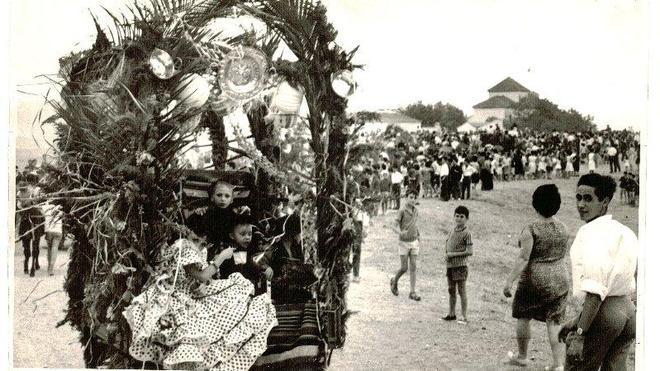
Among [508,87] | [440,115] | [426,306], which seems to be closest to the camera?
[426,306]

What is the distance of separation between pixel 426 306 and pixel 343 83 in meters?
5.17

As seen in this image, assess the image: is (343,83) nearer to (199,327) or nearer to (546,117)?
(199,327)

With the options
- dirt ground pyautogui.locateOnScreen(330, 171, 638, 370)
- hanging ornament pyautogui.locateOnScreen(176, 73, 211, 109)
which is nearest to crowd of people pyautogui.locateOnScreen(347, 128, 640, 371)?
dirt ground pyautogui.locateOnScreen(330, 171, 638, 370)

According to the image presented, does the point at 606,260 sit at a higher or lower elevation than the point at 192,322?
higher

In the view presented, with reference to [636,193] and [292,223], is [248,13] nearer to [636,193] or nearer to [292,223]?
[292,223]

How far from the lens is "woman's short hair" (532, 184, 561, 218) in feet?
21.2

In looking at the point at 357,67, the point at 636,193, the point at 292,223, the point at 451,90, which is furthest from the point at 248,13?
the point at 451,90

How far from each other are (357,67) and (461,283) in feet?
13.1

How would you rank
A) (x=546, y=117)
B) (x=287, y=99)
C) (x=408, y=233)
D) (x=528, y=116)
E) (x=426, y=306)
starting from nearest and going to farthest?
(x=287, y=99) < (x=408, y=233) < (x=426, y=306) < (x=546, y=117) < (x=528, y=116)

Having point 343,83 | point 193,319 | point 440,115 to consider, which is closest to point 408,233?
point 343,83

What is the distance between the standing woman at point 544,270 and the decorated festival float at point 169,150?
1900 mm

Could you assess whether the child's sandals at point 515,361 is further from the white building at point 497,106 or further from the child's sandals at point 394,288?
the white building at point 497,106

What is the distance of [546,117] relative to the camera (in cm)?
1112

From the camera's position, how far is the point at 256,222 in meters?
6.15
